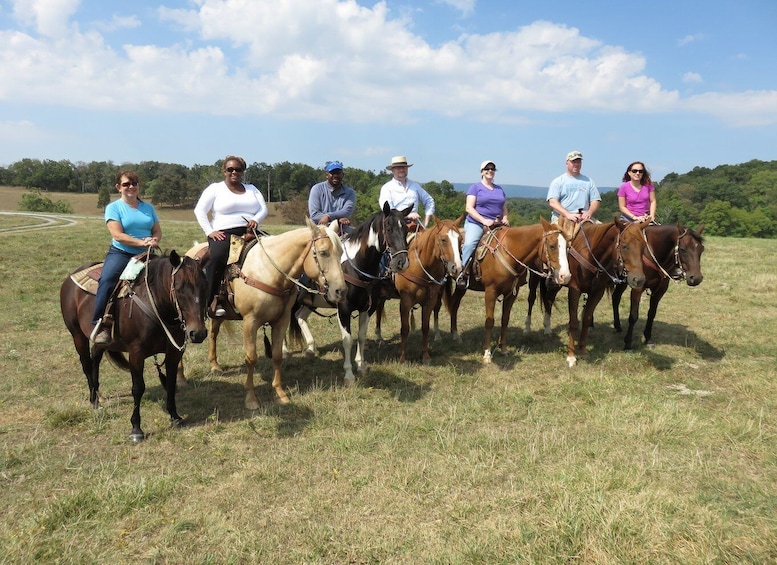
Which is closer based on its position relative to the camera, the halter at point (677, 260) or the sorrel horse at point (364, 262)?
the sorrel horse at point (364, 262)

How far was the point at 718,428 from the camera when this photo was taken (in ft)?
15.8

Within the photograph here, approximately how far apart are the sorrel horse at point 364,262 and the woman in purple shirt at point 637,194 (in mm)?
4551

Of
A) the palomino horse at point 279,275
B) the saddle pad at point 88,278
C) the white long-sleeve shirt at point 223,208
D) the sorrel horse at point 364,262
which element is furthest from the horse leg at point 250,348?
the saddle pad at point 88,278

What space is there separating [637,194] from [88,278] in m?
9.07

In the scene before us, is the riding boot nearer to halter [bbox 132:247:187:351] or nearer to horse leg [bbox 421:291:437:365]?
halter [bbox 132:247:187:351]

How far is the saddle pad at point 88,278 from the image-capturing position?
5402 millimetres

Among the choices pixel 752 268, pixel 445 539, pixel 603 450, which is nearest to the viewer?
pixel 445 539

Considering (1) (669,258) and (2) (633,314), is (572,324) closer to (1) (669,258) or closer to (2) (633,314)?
(2) (633,314)

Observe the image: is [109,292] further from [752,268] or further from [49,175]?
[49,175]

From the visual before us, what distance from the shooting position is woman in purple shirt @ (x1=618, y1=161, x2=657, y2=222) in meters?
8.13

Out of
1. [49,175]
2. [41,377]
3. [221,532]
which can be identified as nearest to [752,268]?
[221,532]

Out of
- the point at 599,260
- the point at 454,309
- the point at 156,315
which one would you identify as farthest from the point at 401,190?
the point at 156,315

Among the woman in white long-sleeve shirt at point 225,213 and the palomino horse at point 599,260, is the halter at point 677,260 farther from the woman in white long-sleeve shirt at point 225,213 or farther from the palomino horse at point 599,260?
the woman in white long-sleeve shirt at point 225,213

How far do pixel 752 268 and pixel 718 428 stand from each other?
1606 cm
